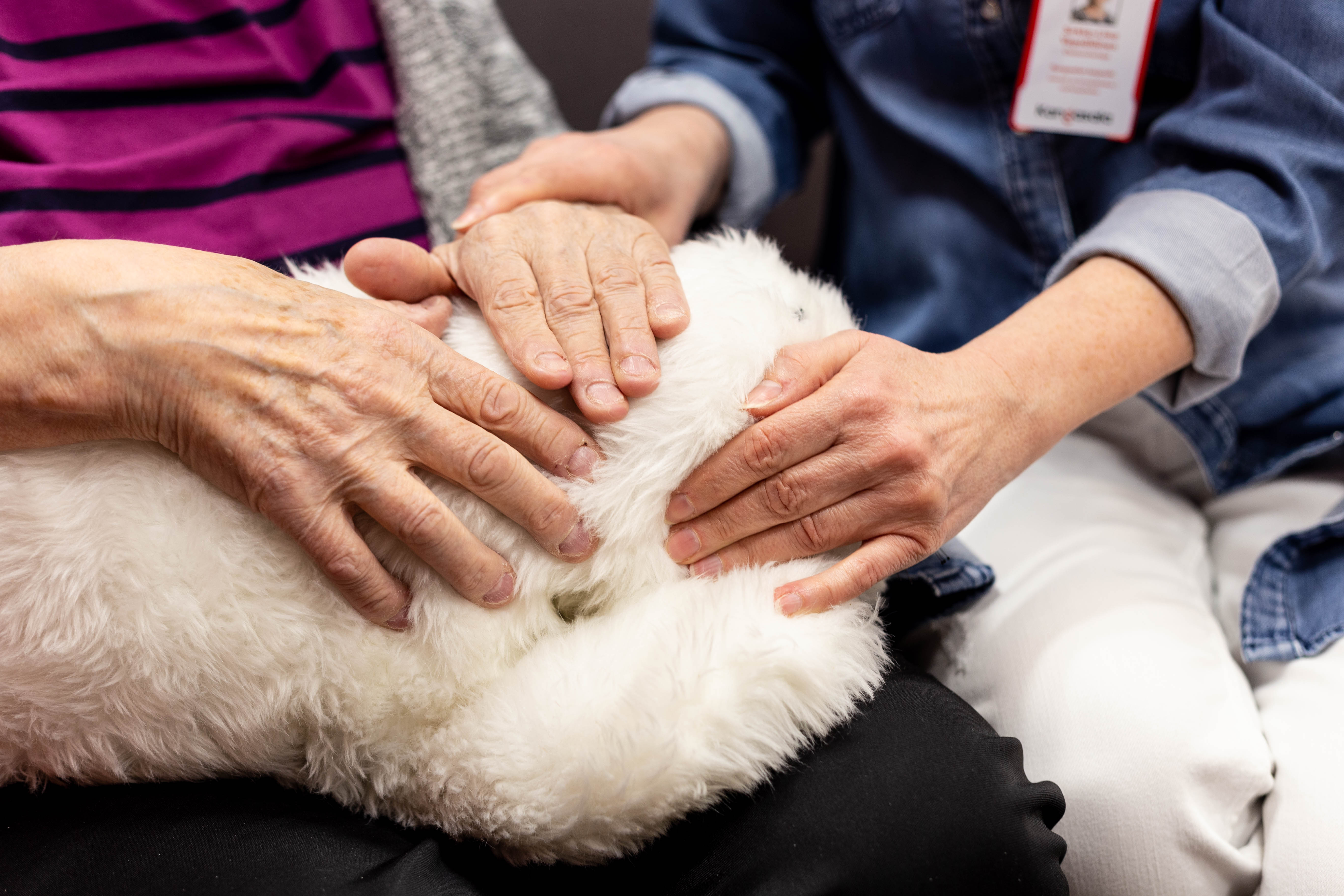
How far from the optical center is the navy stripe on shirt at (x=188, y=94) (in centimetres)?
65

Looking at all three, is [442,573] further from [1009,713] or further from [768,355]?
[1009,713]

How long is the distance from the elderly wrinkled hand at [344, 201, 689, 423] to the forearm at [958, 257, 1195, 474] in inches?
10.3

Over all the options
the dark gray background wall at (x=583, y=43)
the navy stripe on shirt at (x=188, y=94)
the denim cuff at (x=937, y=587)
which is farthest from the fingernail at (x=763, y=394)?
the dark gray background wall at (x=583, y=43)

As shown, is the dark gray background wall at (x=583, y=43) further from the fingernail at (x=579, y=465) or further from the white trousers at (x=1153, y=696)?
the fingernail at (x=579, y=465)

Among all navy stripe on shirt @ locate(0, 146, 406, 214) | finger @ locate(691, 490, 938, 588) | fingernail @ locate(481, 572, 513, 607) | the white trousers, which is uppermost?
navy stripe on shirt @ locate(0, 146, 406, 214)

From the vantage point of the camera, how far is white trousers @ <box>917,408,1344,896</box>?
0.59 m

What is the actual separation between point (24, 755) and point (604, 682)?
0.38m

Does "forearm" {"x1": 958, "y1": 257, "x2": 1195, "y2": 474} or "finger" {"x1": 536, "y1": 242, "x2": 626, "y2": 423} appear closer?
"finger" {"x1": 536, "y1": 242, "x2": 626, "y2": 423}

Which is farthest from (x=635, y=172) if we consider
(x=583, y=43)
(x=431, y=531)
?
(x=583, y=43)

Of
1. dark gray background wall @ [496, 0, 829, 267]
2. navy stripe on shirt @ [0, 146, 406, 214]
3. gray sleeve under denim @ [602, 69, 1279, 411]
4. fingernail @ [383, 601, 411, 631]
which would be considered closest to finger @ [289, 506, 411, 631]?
fingernail @ [383, 601, 411, 631]

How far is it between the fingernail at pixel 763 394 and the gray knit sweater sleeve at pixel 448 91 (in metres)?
0.49

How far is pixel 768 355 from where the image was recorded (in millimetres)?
551

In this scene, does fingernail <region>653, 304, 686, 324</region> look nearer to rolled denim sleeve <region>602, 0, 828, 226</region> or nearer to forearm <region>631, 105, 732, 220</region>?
forearm <region>631, 105, 732, 220</region>

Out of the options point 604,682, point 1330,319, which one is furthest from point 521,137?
point 1330,319
